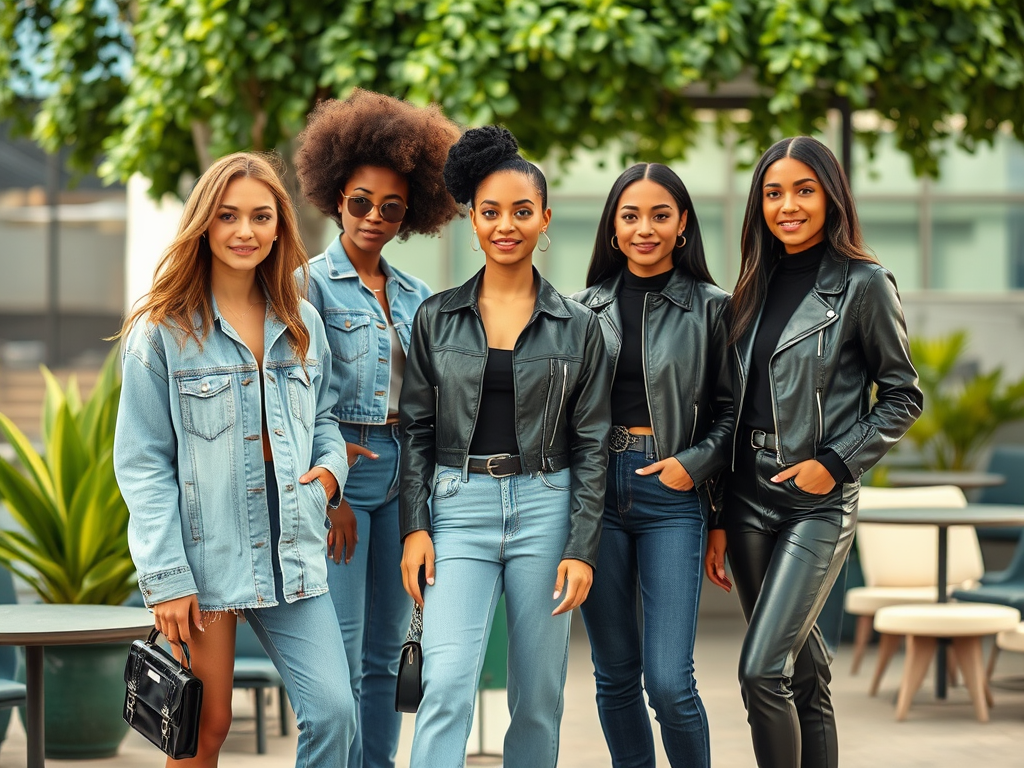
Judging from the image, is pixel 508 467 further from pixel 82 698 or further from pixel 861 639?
pixel 861 639

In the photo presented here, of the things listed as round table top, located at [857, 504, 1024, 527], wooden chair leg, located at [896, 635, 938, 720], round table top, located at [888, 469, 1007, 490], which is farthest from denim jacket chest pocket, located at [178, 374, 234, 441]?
round table top, located at [888, 469, 1007, 490]

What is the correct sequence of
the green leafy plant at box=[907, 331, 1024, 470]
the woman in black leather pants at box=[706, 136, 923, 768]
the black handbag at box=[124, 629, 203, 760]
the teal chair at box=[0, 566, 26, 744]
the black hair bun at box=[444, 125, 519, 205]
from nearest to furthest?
the black handbag at box=[124, 629, 203, 760] → the black hair bun at box=[444, 125, 519, 205] → the woman in black leather pants at box=[706, 136, 923, 768] → the teal chair at box=[0, 566, 26, 744] → the green leafy plant at box=[907, 331, 1024, 470]

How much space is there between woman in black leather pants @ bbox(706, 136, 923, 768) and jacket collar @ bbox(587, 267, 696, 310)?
13cm

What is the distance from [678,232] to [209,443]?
1.38 m

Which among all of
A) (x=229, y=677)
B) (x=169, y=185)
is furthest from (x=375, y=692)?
(x=169, y=185)

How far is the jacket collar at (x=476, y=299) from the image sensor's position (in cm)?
311

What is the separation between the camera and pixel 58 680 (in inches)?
184

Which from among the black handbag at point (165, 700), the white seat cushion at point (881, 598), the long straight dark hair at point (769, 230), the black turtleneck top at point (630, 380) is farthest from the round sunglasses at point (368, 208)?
the white seat cushion at point (881, 598)

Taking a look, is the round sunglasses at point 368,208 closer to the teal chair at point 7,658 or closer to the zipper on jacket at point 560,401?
the zipper on jacket at point 560,401

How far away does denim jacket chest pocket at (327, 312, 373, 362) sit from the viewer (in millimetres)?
3383

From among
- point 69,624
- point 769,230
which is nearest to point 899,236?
point 769,230

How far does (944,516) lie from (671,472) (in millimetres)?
2864

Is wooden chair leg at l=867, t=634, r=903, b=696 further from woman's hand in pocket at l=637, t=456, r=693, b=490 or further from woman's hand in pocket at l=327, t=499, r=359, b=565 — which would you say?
woman's hand in pocket at l=327, t=499, r=359, b=565

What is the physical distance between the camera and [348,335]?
11.1 feet
